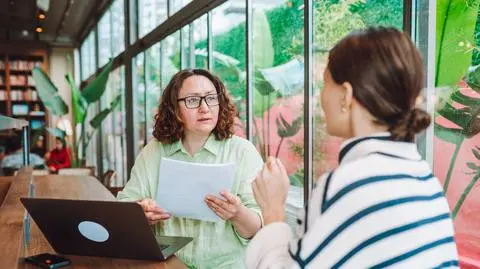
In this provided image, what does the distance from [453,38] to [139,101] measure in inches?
204

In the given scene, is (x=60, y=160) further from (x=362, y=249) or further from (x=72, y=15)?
(x=362, y=249)

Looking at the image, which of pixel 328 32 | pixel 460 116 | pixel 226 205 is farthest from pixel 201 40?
pixel 226 205

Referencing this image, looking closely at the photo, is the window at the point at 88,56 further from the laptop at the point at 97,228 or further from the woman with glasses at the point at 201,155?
the laptop at the point at 97,228

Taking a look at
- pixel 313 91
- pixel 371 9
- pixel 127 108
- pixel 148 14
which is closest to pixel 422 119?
pixel 371 9

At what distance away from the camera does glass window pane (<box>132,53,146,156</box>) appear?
620 cm

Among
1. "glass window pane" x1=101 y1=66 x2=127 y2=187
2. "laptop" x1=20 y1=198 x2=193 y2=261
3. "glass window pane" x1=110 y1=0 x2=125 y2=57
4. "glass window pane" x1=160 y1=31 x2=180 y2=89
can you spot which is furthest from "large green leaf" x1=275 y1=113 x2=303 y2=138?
"glass window pane" x1=110 y1=0 x2=125 y2=57

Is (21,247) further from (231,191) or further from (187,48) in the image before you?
(187,48)

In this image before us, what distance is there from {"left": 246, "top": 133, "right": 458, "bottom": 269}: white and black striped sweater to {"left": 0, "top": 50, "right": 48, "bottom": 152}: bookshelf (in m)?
11.5

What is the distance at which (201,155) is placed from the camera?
1630 millimetres

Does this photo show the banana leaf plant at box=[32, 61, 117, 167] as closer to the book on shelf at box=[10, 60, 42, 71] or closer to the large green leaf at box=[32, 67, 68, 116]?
the large green leaf at box=[32, 67, 68, 116]

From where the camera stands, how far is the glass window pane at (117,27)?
23.7ft

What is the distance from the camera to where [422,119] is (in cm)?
79

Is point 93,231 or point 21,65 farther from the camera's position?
point 21,65

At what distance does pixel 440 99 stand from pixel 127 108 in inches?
209
